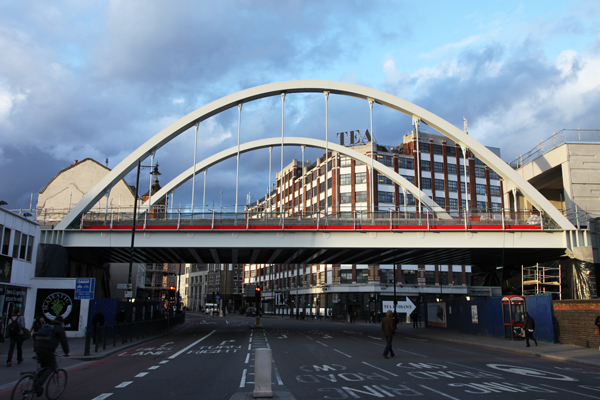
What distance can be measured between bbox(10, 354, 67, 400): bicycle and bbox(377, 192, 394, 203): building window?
70.7 meters

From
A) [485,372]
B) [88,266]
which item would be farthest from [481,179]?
[485,372]

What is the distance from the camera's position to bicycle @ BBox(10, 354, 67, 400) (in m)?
8.90

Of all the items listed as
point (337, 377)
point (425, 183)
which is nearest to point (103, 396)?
point (337, 377)

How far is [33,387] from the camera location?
29.3ft

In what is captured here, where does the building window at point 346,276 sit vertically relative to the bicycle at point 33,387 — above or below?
above

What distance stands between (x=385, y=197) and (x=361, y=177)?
5.09 meters

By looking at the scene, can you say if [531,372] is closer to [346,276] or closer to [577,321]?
[577,321]

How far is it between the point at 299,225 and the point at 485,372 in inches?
742

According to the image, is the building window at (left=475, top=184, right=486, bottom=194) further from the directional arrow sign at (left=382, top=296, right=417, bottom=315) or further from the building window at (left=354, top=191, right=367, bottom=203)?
the directional arrow sign at (left=382, top=296, right=417, bottom=315)

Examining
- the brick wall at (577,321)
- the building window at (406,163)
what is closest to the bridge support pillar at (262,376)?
the brick wall at (577,321)

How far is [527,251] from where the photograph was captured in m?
34.7

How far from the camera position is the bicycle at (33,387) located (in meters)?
8.90

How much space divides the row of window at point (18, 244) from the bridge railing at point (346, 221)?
458cm

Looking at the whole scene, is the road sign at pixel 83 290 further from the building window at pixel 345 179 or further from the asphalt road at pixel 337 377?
the building window at pixel 345 179
